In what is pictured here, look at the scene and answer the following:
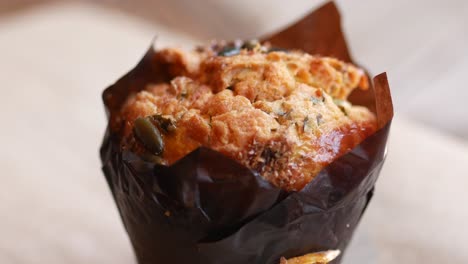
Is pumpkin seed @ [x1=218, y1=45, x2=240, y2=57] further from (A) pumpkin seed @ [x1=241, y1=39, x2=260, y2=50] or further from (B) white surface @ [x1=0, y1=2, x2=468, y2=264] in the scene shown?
(B) white surface @ [x1=0, y1=2, x2=468, y2=264]

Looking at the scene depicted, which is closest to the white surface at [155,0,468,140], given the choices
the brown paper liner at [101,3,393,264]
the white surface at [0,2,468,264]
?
the white surface at [0,2,468,264]
